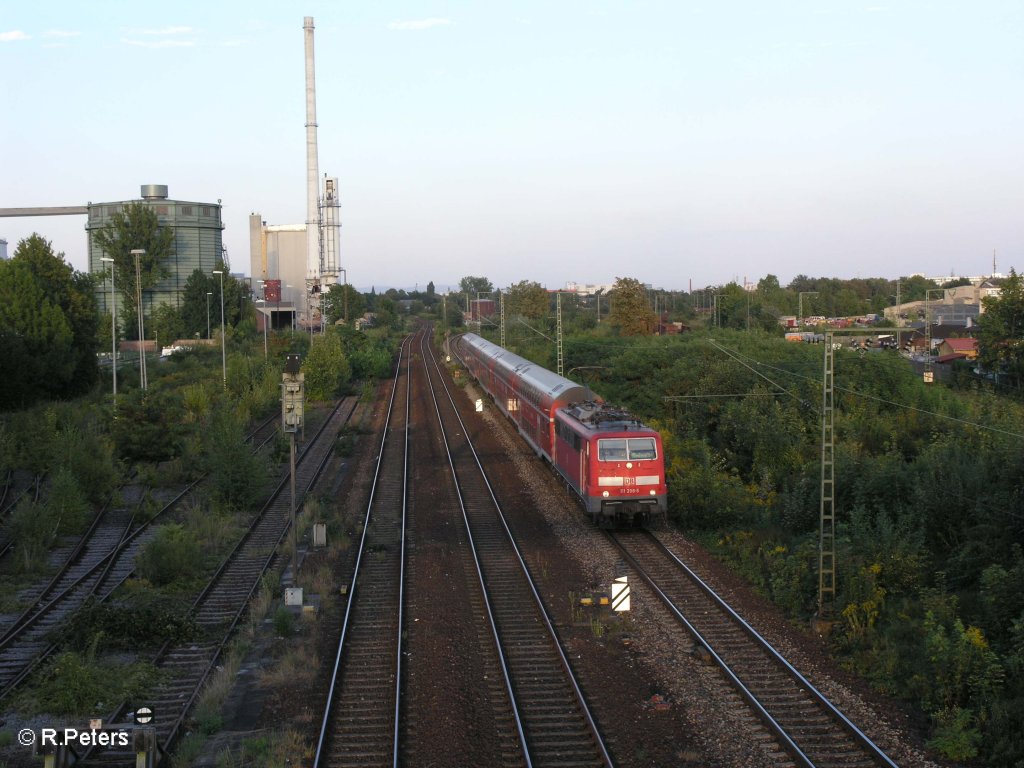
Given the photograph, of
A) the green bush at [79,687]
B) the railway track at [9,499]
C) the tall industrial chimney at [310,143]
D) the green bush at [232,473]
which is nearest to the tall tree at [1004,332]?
the green bush at [232,473]

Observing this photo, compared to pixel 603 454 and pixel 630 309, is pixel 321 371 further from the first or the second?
pixel 603 454

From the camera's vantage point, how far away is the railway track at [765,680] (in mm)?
9703

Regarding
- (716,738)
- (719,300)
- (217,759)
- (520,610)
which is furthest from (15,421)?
(719,300)

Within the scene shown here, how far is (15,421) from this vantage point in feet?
93.2

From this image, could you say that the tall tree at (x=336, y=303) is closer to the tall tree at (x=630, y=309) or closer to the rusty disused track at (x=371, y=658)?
the tall tree at (x=630, y=309)

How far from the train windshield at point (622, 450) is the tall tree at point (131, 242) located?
226 feet

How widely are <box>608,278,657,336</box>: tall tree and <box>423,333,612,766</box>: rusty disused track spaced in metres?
38.1

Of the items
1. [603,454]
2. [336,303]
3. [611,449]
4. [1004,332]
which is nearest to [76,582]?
[603,454]

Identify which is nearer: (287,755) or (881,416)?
(287,755)

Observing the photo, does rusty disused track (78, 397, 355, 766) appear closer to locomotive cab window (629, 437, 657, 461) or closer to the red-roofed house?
locomotive cab window (629, 437, 657, 461)

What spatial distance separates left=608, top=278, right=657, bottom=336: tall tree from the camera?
59.7 metres

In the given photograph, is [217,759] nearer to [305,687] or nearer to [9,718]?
[305,687]

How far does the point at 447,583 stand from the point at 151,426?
13237 millimetres

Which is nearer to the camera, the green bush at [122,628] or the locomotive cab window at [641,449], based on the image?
the green bush at [122,628]
